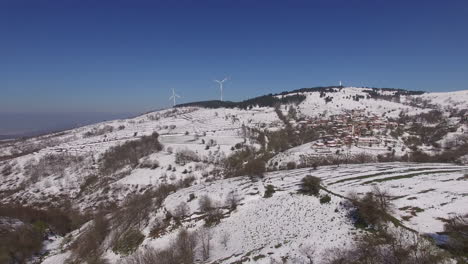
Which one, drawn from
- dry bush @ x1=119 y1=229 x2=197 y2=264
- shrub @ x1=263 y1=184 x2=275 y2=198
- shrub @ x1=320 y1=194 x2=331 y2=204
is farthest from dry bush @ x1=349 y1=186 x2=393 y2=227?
dry bush @ x1=119 y1=229 x2=197 y2=264

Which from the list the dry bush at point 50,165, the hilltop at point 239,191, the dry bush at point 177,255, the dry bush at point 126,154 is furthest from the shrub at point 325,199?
the dry bush at point 50,165

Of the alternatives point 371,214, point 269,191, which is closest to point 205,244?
point 269,191

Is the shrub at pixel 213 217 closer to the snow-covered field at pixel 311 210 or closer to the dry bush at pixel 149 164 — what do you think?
the snow-covered field at pixel 311 210

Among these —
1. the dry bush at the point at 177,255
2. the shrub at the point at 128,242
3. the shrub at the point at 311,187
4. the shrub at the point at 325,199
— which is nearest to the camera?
the dry bush at the point at 177,255

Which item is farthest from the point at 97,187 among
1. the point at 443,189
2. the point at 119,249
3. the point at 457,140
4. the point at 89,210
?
the point at 457,140

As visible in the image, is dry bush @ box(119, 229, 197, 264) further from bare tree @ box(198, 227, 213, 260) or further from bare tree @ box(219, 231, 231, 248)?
bare tree @ box(219, 231, 231, 248)

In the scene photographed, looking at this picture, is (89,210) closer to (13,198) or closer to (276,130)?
(13,198)

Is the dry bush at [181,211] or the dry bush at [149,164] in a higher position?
the dry bush at [181,211]
